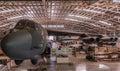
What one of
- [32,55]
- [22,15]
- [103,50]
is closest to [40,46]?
[32,55]

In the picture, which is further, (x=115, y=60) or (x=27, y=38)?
(x=115, y=60)

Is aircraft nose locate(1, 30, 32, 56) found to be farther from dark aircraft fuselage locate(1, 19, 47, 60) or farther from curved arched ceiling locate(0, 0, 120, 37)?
curved arched ceiling locate(0, 0, 120, 37)

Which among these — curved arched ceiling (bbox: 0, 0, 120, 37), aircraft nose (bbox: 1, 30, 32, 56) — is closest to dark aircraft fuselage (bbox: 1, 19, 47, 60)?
aircraft nose (bbox: 1, 30, 32, 56)

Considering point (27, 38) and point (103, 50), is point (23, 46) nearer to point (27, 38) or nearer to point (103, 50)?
point (27, 38)

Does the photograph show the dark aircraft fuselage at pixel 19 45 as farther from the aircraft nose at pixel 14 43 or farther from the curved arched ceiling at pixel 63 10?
the curved arched ceiling at pixel 63 10

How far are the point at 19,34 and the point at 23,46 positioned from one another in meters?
0.27

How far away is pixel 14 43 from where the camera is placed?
143 inches

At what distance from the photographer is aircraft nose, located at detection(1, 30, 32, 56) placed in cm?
358

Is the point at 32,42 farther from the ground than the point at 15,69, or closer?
farther from the ground

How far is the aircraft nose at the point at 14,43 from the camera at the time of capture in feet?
11.8

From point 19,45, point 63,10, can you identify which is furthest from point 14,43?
point 63,10

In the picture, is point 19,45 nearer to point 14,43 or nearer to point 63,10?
point 14,43

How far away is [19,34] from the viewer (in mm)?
3871

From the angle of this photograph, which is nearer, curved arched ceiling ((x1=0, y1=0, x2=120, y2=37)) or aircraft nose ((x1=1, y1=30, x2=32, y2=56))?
aircraft nose ((x1=1, y1=30, x2=32, y2=56))
